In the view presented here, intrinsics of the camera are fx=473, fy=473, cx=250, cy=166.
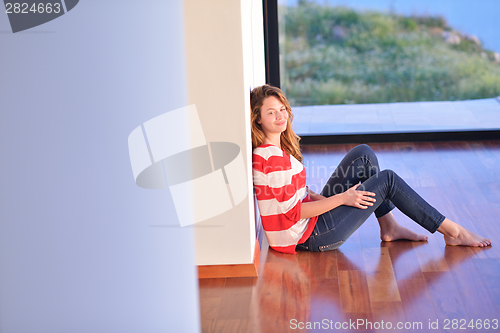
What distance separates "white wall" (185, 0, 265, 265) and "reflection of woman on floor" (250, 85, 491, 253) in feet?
0.33

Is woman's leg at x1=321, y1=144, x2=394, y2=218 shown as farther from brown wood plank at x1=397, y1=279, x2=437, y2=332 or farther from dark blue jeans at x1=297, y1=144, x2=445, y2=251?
brown wood plank at x1=397, y1=279, x2=437, y2=332

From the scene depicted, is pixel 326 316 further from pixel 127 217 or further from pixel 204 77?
pixel 127 217

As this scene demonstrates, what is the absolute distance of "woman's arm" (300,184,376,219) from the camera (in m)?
2.00

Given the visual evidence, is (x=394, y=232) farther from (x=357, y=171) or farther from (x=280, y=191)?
(x=280, y=191)

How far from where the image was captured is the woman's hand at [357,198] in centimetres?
204

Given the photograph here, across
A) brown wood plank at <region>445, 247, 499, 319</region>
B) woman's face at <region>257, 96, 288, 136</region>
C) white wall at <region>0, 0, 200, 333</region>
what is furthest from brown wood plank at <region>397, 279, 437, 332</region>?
white wall at <region>0, 0, 200, 333</region>

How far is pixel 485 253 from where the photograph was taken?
2.06m

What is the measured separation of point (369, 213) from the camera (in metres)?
2.10

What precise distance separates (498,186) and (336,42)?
1729mm

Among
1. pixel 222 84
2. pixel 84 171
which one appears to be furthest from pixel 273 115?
pixel 84 171

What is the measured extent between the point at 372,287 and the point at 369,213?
1.24 feet

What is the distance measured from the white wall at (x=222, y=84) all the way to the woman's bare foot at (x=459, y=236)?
90 cm

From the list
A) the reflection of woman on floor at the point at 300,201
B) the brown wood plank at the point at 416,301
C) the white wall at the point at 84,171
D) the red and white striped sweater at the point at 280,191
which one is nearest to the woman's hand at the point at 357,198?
the reflection of woman on floor at the point at 300,201

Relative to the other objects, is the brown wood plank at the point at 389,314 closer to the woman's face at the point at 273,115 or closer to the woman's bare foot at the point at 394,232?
the woman's bare foot at the point at 394,232
